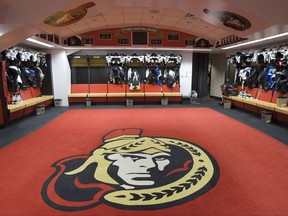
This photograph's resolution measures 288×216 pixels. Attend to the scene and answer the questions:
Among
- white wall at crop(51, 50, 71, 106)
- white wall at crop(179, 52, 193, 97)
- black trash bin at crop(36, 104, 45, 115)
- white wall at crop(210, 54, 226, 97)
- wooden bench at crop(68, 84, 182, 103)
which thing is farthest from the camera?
white wall at crop(210, 54, 226, 97)

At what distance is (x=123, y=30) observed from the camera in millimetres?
7629

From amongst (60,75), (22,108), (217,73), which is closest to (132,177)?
(22,108)

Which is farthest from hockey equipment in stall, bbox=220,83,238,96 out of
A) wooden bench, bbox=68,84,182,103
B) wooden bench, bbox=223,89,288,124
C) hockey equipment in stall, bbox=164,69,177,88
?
hockey equipment in stall, bbox=164,69,177,88

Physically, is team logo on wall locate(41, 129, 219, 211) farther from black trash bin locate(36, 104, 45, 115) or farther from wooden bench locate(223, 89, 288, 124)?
black trash bin locate(36, 104, 45, 115)

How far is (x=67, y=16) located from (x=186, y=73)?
576cm

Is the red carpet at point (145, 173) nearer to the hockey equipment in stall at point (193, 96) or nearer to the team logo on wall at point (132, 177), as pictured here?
the team logo on wall at point (132, 177)

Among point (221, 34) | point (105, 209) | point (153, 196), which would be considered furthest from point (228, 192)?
point (221, 34)

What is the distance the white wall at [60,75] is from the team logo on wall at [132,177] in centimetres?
510

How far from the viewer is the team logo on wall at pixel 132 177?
2.11 m

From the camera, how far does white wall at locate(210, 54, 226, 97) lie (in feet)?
31.4

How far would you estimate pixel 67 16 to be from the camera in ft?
13.3

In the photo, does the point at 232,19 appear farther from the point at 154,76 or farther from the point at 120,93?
the point at 120,93

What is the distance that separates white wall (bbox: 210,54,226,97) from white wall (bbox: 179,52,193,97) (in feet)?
6.32

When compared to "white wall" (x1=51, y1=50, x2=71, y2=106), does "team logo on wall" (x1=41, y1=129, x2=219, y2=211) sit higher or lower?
lower
